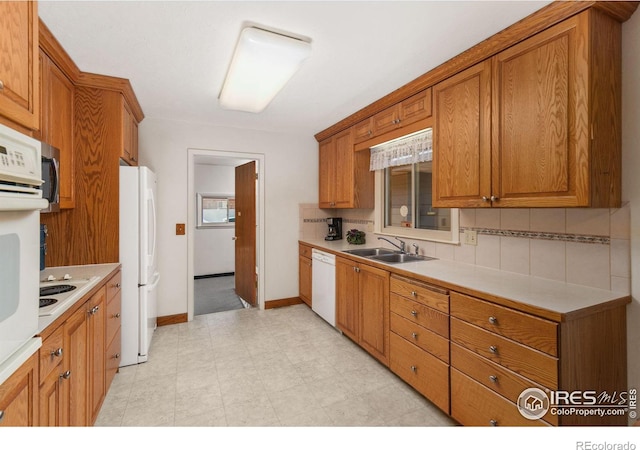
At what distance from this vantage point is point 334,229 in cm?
418

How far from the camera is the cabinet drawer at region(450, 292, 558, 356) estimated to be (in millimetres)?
1343

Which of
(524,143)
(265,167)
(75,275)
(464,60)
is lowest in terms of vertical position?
(75,275)

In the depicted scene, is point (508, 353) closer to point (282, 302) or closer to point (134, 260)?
point (134, 260)

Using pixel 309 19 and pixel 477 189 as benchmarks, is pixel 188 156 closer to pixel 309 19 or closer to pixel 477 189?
pixel 309 19

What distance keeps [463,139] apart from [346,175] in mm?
1679

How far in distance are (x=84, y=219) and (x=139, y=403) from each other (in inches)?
57.5

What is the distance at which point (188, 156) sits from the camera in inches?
142

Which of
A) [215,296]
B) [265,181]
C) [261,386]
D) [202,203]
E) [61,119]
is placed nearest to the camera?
[61,119]

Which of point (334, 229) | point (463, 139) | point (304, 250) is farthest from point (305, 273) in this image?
point (463, 139)

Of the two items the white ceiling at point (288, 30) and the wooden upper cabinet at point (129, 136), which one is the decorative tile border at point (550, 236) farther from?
the wooden upper cabinet at point (129, 136)

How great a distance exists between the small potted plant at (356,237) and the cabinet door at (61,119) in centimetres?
274

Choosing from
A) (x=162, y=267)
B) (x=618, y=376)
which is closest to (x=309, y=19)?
(x=618, y=376)

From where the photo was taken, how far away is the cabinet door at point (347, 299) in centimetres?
286

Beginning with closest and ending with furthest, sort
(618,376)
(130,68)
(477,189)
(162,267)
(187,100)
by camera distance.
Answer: (618,376), (477,189), (130,68), (187,100), (162,267)
